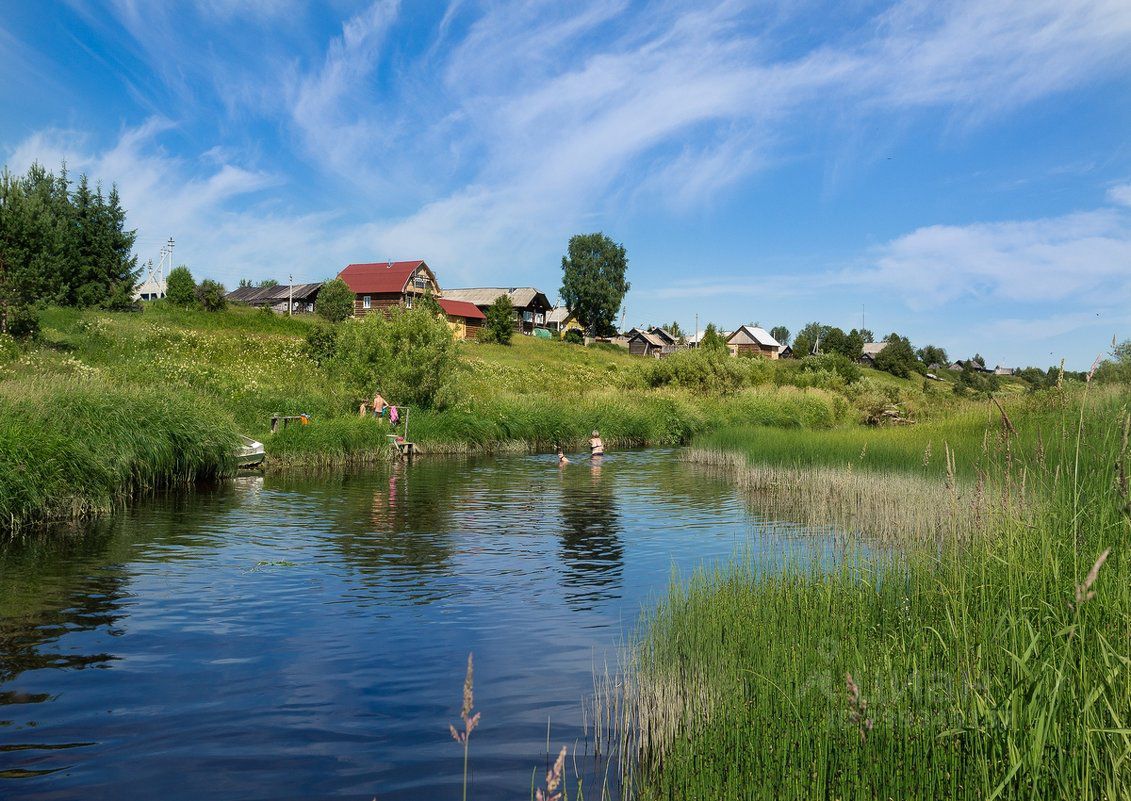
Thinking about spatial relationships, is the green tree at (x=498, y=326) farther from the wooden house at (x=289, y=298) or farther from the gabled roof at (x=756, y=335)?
the gabled roof at (x=756, y=335)

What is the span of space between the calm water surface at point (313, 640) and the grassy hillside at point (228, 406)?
1.81 metres

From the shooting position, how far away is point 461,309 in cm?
11231

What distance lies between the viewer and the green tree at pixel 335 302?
8275 centimetres

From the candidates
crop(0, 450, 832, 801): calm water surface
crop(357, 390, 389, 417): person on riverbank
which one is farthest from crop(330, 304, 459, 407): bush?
crop(0, 450, 832, 801): calm water surface

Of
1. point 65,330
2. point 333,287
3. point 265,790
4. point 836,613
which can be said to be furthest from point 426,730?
point 333,287

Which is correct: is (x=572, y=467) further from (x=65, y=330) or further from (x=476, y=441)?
(x=65, y=330)

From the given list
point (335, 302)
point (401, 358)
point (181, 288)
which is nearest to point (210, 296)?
point (181, 288)

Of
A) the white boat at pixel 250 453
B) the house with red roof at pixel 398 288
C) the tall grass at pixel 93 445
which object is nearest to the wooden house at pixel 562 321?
the house with red roof at pixel 398 288

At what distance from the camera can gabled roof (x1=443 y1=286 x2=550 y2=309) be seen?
128 meters

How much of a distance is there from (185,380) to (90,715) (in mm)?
30832

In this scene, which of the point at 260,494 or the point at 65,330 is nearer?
the point at 260,494

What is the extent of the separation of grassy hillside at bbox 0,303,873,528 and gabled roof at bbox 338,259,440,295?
73.2 feet

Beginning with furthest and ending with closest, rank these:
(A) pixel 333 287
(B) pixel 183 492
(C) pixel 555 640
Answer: (A) pixel 333 287
(B) pixel 183 492
(C) pixel 555 640

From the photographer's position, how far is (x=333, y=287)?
85.1 meters
